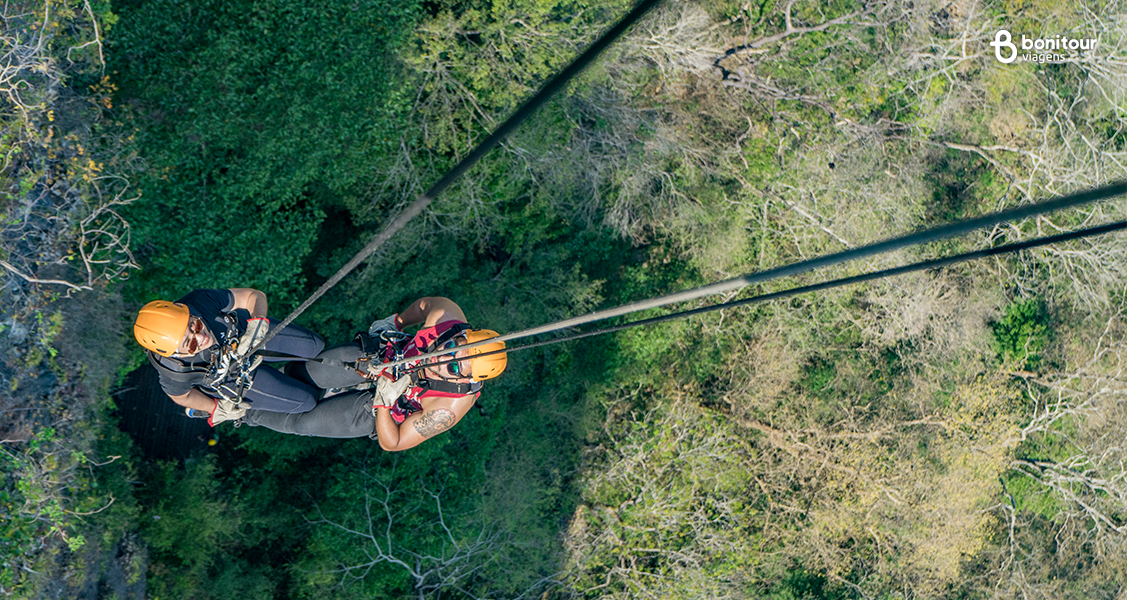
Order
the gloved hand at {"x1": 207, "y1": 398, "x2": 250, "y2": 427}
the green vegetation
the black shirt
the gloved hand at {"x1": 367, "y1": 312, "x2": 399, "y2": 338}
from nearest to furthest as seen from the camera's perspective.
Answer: the black shirt, the gloved hand at {"x1": 207, "y1": 398, "x2": 250, "y2": 427}, the gloved hand at {"x1": 367, "y1": 312, "x2": 399, "y2": 338}, the green vegetation

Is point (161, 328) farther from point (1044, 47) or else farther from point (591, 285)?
point (1044, 47)

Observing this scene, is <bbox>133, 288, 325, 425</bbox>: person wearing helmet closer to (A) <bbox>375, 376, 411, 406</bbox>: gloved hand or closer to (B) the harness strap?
(A) <bbox>375, 376, 411, 406</bbox>: gloved hand

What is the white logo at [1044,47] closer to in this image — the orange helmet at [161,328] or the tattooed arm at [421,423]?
the tattooed arm at [421,423]

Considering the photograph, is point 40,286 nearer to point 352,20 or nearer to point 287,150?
point 287,150

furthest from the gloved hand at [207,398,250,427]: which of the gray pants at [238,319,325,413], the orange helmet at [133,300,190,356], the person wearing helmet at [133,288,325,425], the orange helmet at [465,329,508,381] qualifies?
the orange helmet at [465,329,508,381]

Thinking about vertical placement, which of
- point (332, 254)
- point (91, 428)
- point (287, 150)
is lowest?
point (91, 428)

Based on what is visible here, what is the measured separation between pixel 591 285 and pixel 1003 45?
6.66m

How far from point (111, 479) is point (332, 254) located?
9.37ft

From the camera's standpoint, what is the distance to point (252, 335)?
4617 mm

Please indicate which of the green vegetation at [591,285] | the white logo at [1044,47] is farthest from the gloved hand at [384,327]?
the white logo at [1044,47]

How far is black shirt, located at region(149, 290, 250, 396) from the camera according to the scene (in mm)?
4309

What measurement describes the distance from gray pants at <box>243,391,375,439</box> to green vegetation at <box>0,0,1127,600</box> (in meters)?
1.82

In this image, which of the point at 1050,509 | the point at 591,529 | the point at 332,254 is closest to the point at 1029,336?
the point at 1050,509

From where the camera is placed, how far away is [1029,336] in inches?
363
